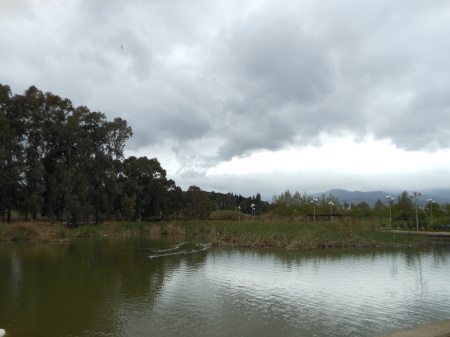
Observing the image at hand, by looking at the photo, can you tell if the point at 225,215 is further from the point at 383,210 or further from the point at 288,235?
the point at 288,235

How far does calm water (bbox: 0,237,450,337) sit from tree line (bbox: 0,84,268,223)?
1979cm

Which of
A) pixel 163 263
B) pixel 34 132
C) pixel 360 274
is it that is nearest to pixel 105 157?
pixel 34 132

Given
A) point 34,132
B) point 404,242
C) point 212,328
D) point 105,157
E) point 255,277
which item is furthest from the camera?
point 105,157

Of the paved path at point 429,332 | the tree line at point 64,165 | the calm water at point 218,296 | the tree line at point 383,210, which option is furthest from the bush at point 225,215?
the paved path at point 429,332

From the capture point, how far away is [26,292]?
33.9 ft

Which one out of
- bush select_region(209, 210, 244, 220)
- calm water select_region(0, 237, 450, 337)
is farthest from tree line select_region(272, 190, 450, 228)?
calm water select_region(0, 237, 450, 337)

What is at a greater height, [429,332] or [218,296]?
[429,332]

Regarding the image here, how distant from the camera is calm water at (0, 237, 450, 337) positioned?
7465mm

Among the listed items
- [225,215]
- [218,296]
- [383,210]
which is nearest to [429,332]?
[218,296]

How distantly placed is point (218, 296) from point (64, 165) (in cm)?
3422

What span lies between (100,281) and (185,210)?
48373 millimetres

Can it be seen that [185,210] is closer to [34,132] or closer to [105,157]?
[105,157]

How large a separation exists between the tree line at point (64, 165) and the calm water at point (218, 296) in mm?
19786

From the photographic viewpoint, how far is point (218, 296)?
10141 mm
